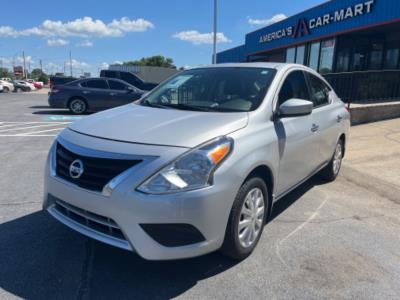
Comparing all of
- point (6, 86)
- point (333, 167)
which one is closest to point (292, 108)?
point (333, 167)

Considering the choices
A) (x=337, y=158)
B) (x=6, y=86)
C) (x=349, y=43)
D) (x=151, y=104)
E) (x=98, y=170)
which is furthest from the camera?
(x=6, y=86)

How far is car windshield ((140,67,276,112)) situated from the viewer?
3.60m

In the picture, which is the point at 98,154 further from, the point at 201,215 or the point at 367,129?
the point at 367,129

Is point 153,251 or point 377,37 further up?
point 377,37

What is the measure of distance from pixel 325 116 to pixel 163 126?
104 inches

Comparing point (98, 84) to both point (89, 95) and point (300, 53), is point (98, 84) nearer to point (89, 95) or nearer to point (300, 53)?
point (89, 95)

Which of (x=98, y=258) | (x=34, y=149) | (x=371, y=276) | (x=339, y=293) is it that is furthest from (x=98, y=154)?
(x=34, y=149)

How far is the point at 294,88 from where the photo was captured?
4172 millimetres

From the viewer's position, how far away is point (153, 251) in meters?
2.58

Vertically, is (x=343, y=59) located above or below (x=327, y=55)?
below

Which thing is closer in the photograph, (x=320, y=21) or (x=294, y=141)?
(x=294, y=141)

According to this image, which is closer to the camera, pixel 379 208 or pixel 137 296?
pixel 137 296

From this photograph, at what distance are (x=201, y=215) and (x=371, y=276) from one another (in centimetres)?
162

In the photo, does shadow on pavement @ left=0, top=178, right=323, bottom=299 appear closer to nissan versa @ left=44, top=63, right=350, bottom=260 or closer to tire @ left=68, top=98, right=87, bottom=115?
nissan versa @ left=44, top=63, right=350, bottom=260
